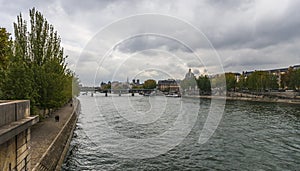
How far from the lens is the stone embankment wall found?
5.75 m

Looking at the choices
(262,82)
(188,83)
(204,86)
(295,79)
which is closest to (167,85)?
(188,83)

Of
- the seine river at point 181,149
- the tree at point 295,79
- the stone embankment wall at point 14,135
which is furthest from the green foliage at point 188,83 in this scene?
the stone embankment wall at point 14,135

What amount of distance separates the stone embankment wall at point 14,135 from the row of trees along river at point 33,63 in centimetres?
929

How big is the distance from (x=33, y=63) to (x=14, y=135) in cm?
1567

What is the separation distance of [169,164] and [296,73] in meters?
79.5

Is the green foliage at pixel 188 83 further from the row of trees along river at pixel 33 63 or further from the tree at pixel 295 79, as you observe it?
the row of trees along river at pixel 33 63

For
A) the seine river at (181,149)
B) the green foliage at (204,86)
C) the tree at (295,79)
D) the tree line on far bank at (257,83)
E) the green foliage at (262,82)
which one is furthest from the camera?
the green foliage at (204,86)

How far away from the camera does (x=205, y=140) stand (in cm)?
2134

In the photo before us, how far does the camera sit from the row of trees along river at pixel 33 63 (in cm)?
1580

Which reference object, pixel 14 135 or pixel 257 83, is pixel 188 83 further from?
pixel 14 135

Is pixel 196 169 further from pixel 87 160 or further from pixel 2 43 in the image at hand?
pixel 2 43

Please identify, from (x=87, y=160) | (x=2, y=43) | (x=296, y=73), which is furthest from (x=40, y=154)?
(x=296, y=73)

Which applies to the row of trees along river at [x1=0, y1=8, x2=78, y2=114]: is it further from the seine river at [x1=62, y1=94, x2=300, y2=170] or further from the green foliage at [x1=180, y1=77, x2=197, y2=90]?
the green foliage at [x1=180, y1=77, x2=197, y2=90]

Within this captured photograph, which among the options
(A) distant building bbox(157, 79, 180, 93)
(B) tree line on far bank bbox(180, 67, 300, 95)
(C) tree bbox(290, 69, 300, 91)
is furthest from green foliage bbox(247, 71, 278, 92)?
(A) distant building bbox(157, 79, 180, 93)
